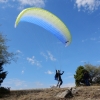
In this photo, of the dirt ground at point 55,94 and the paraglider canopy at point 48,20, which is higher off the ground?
the paraglider canopy at point 48,20

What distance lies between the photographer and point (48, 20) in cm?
2192

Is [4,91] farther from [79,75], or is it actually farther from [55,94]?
[79,75]

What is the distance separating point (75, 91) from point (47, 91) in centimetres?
270

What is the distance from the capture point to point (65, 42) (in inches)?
898

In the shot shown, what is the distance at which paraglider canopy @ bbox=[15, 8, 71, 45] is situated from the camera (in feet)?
68.4

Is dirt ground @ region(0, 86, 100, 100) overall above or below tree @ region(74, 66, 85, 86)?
below

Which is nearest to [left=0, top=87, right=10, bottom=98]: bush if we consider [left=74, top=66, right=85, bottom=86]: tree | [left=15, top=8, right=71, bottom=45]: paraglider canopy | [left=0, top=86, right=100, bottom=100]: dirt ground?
[left=0, top=86, right=100, bottom=100]: dirt ground

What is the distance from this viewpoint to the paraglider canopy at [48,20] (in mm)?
20859

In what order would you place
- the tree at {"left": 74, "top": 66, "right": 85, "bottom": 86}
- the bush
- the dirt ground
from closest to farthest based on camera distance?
the dirt ground
the bush
the tree at {"left": 74, "top": 66, "right": 85, "bottom": 86}

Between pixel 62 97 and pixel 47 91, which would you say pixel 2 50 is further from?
pixel 62 97

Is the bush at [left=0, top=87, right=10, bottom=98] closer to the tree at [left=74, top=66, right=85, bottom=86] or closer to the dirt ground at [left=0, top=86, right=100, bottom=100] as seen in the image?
the dirt ground at [left=0, top=86, right=100, bottom=100]

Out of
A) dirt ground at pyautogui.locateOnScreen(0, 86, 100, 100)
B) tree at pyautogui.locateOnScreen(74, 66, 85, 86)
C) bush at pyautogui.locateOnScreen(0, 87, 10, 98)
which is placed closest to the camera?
dirt ground at pyautogui.locateOnScreen(0, 86, 100, 100)

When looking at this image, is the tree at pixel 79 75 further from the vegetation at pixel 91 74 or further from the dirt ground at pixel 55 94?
the dirt ground at pixel 55 94

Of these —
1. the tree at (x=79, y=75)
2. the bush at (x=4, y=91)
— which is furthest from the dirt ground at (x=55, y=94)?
the tree at (x=79, y=75)
